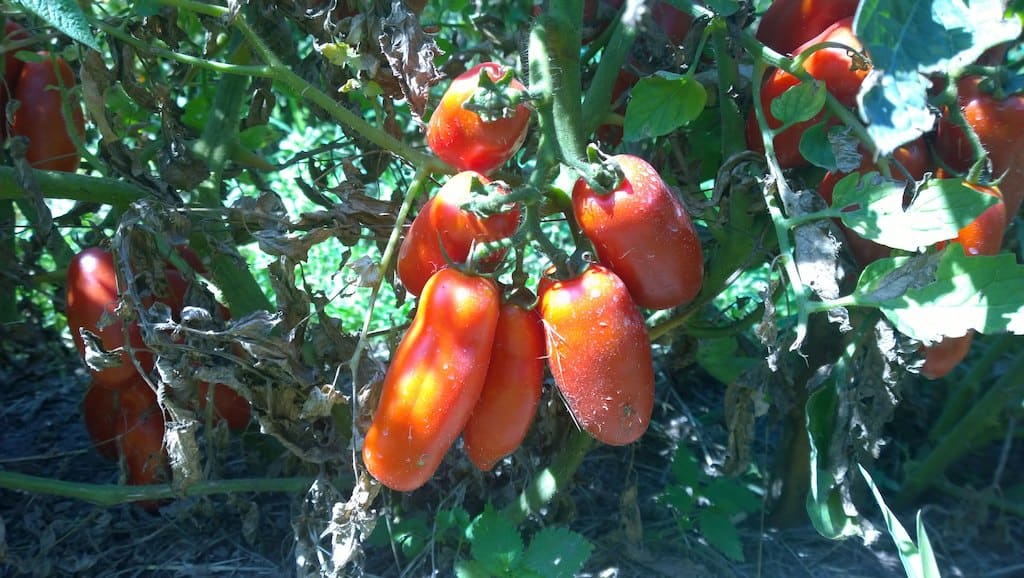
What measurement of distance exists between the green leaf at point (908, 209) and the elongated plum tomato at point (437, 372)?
33 cm

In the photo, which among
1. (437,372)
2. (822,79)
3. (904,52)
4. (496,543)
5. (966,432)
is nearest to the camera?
(904,52)

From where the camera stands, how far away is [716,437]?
1.60 metres

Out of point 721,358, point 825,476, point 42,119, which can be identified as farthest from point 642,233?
point 42,119

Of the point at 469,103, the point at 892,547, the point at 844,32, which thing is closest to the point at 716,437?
the point at 892,547

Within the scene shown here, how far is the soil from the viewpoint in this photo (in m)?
1.25

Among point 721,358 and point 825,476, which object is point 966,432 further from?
point 825,476

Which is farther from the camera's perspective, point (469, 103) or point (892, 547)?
point (892, 547)

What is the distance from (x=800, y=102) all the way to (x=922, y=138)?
0.18 metres

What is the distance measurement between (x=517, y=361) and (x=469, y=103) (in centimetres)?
24

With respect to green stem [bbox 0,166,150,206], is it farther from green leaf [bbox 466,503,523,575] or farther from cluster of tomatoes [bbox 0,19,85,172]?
green leaf [bbox 466,503,523,575]

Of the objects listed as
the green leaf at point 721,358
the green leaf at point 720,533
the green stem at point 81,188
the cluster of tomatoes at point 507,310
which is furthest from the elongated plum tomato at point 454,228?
the green leaf at point 721,358

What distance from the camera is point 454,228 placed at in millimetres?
866

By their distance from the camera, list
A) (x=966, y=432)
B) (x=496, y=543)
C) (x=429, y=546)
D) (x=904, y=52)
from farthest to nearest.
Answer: (x=966, y=432) → (x=429, y=546) → (x=496, y=543) → (x=904, y=52)

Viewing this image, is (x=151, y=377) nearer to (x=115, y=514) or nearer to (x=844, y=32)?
(x=115, y=514)
